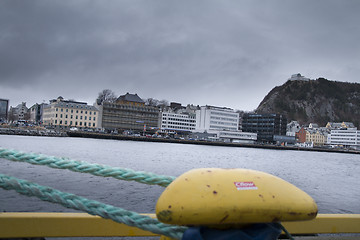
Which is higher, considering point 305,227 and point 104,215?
point 104,215

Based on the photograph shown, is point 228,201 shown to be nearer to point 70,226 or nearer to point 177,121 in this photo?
point 70,226

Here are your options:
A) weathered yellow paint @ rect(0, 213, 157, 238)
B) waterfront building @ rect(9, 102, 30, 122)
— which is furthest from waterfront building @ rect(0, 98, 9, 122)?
weathered yellow paint @ rect(0, 213, 157, 238)

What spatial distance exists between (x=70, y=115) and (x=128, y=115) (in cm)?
1998

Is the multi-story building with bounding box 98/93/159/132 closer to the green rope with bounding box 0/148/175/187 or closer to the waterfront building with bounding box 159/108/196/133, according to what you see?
the waterfront building with bounding box 159/108/196/133

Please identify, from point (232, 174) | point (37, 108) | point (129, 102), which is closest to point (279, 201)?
point (232, 174)

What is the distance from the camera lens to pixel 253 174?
4.29ft

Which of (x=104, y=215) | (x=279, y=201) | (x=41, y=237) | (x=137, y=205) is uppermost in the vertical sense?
(x=279, y=201)

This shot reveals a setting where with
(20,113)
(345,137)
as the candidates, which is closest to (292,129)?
(345,137)

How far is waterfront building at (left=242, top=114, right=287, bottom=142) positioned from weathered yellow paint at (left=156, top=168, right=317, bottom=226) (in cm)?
12826

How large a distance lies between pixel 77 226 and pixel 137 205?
8001 mm

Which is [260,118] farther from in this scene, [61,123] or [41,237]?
[41,237]

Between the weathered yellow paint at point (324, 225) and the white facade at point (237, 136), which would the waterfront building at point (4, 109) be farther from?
the weathered yellow paint at point (324, 225)

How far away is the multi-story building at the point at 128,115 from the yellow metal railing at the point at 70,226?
10467cm

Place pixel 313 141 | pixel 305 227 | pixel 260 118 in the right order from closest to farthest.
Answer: pixel 305 227, pixel 260 118, pixel 313 141
